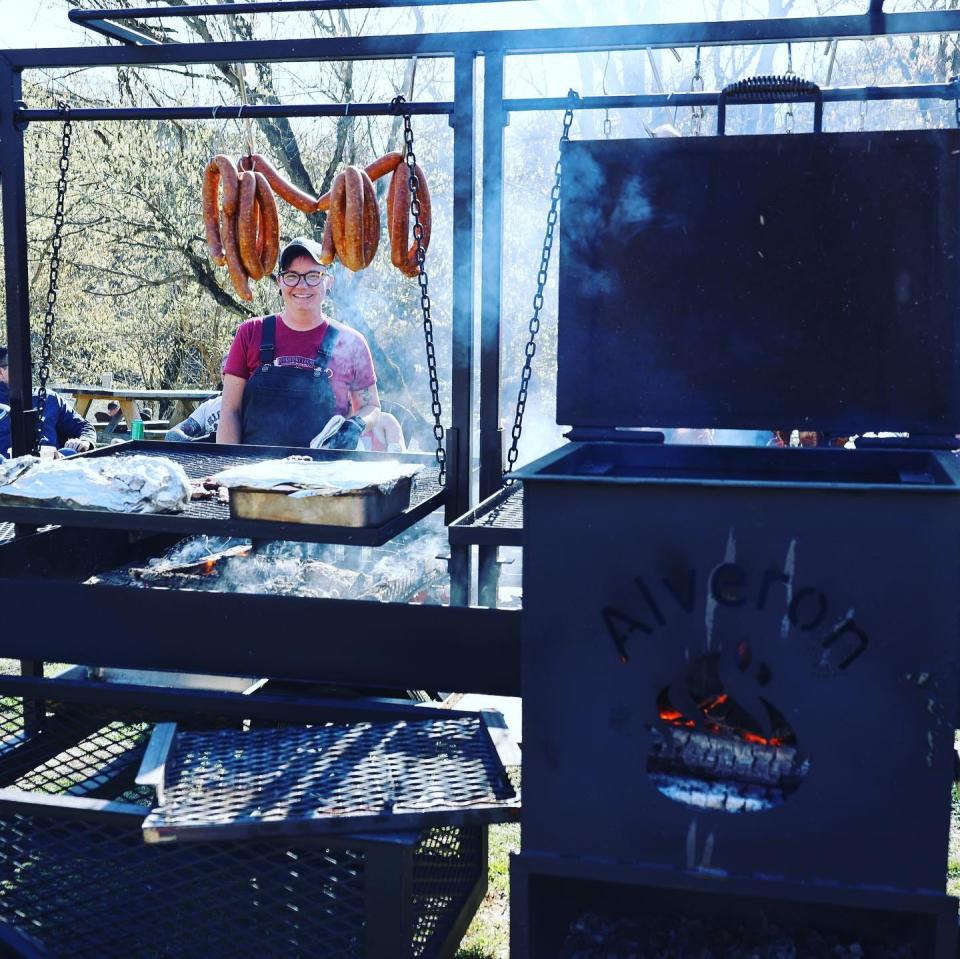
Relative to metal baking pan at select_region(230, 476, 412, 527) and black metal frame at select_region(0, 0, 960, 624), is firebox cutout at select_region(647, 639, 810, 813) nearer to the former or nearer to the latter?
metal baking pan at select_region(230, 476, 412, 527)

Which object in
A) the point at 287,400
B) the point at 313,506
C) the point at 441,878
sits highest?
the point at 287,400

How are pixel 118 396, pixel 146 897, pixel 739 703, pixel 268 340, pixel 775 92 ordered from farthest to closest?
1. pixel 118 396
2. pixel 268 340
3. pixel 775 92
4. pixel 146 897
5. pixel 739 703

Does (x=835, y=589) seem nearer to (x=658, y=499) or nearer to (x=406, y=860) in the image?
(x=658, y=499)

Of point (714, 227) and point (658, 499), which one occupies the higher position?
point (714, 227)

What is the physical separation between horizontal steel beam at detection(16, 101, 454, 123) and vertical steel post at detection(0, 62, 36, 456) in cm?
8

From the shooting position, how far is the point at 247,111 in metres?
3.58

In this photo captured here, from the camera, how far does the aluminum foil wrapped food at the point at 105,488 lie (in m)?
2.88

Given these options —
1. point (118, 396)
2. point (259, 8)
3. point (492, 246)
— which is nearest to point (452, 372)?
point (492, 246)

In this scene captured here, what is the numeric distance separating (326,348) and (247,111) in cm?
129

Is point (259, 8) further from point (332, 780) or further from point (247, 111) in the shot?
point (332, 780)

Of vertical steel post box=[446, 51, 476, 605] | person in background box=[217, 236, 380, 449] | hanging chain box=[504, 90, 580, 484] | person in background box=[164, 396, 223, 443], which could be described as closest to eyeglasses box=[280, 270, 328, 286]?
person in background box=[217, 236, 380, 449]

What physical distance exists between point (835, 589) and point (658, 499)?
1.16 feet

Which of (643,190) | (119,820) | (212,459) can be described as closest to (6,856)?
(119,820)

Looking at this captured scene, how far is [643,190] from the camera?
8.70 ft
